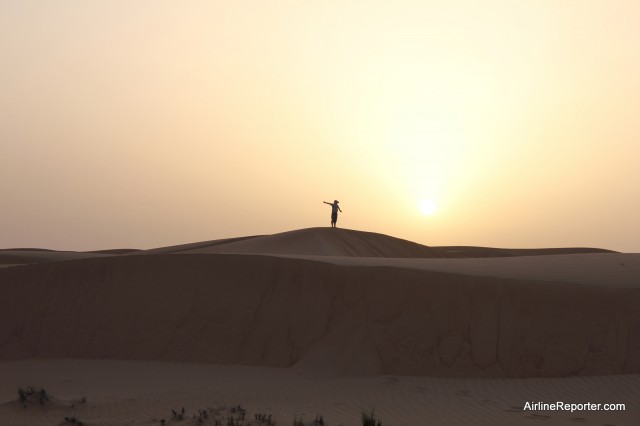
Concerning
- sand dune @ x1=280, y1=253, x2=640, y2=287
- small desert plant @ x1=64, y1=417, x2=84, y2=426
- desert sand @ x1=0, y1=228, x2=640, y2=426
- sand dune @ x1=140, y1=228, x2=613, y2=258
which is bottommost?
small desert plant @ x1=64, y1=417, x2=84, y2=426

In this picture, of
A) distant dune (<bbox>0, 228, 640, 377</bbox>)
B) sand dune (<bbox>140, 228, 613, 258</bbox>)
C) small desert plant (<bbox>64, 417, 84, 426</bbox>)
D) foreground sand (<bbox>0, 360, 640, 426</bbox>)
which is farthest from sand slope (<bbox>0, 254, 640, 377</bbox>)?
sand dune (<bbox>140, 228, 613, 258</bbox>)

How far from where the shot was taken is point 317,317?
14.9 m

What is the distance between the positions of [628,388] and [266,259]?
9.02 m

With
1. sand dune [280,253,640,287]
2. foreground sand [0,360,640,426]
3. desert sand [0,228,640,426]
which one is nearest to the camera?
foreground sand [0,360,640,426]

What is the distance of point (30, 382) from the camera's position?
13.2m

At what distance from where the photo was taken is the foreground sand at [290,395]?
31.2 ft

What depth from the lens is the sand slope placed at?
13.1 m

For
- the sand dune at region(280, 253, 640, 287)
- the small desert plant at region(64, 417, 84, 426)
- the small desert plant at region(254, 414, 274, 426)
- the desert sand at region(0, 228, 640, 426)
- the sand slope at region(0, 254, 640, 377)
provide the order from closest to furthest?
the small desert plant at region(254, 414, 274, 426)
the small desert plant at region(64, 417, 84, 426)
the desert sand at region(0, 228, 640, 426)
the sand slope at region(0, 254, 640, 377)
the sand dune at region(280, 253, 640, 287)

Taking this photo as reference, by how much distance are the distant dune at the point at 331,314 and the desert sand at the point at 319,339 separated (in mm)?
37

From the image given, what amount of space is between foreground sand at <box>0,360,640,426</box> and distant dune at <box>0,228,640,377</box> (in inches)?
24.5

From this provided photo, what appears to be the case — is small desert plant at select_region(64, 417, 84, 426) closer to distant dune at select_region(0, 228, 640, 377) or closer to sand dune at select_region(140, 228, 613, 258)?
distant dune at select_region(0, 228, 640, 377)

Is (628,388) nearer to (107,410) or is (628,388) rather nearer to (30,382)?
(107,410)

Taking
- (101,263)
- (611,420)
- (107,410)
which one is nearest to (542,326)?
(611,420)

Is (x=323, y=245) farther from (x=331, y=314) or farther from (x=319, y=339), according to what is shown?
(x=319, y=339)
